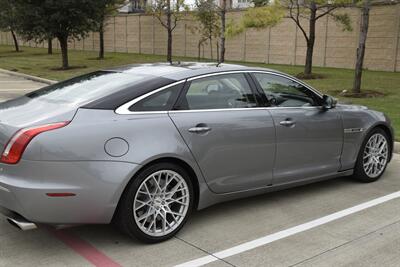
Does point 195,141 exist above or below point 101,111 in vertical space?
below

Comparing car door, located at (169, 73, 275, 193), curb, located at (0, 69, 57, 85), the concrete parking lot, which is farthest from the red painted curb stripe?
curb, located at (0, 69, 57, 85)

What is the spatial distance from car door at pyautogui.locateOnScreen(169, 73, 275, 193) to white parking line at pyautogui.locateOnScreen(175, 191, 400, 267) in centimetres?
58

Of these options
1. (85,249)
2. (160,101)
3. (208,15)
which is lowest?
(85,249)

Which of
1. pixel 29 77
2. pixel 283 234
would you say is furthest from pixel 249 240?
pixel 29 77

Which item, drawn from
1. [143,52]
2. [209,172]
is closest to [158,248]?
[209,172]

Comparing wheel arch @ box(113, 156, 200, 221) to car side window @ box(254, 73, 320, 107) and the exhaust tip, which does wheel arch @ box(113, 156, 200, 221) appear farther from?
car side window @ box(254, 73, 320, 107)

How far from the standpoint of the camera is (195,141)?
431cm

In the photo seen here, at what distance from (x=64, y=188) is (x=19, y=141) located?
49 cm

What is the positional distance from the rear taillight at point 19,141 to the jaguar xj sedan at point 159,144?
0.03ft

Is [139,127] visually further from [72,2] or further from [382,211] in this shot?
[72,2]

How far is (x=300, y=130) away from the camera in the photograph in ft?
16.7

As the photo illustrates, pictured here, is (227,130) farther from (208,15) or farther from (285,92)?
(208,15)

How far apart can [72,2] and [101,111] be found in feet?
66.7

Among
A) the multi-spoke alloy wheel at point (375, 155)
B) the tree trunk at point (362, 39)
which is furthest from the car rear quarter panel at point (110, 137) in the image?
the tree trunk at point (362, 39)
